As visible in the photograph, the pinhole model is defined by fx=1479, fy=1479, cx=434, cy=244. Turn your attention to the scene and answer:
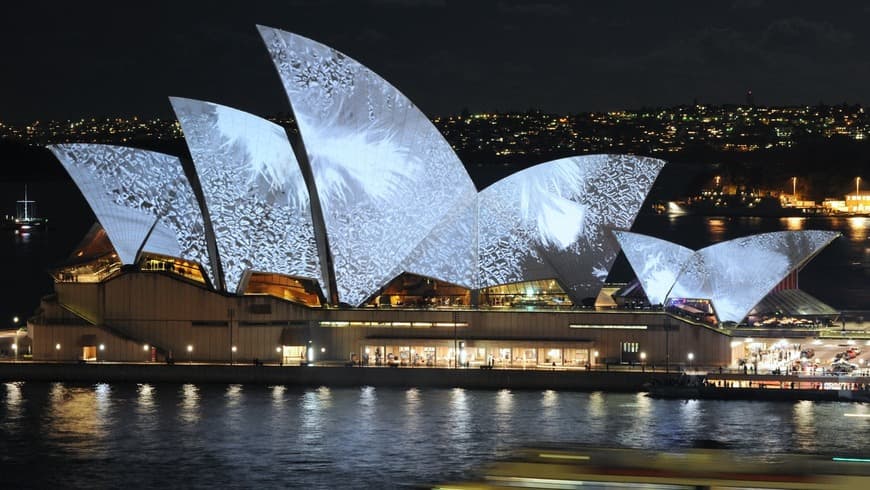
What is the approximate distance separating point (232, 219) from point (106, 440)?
33.1 feet

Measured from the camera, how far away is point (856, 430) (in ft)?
104

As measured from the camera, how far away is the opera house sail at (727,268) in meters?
40.4

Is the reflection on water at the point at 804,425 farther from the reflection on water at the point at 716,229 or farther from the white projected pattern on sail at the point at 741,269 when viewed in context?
the reflection on water at the point at 716,229

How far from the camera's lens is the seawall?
37.8 metres

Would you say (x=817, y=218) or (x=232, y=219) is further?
(x=817, y=218)

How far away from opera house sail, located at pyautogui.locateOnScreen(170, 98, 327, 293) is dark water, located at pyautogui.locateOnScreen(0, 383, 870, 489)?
362 cm

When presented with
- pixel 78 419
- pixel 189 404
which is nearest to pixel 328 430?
pixel 189 404

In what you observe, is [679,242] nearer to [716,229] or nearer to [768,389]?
[716,229]

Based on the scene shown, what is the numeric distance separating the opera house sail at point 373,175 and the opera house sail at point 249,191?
30.8 inches

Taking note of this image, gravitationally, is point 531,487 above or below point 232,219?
below

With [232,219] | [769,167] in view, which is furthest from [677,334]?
[769,167]

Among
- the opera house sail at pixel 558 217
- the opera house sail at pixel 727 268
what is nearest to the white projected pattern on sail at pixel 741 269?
the opera house sail at pixel 727 268

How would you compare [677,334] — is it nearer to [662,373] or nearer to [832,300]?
[662,373]

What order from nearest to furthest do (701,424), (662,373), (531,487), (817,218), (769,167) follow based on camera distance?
(531,487) → (701,424) → (662,373) → (817,218) → (769,167)
